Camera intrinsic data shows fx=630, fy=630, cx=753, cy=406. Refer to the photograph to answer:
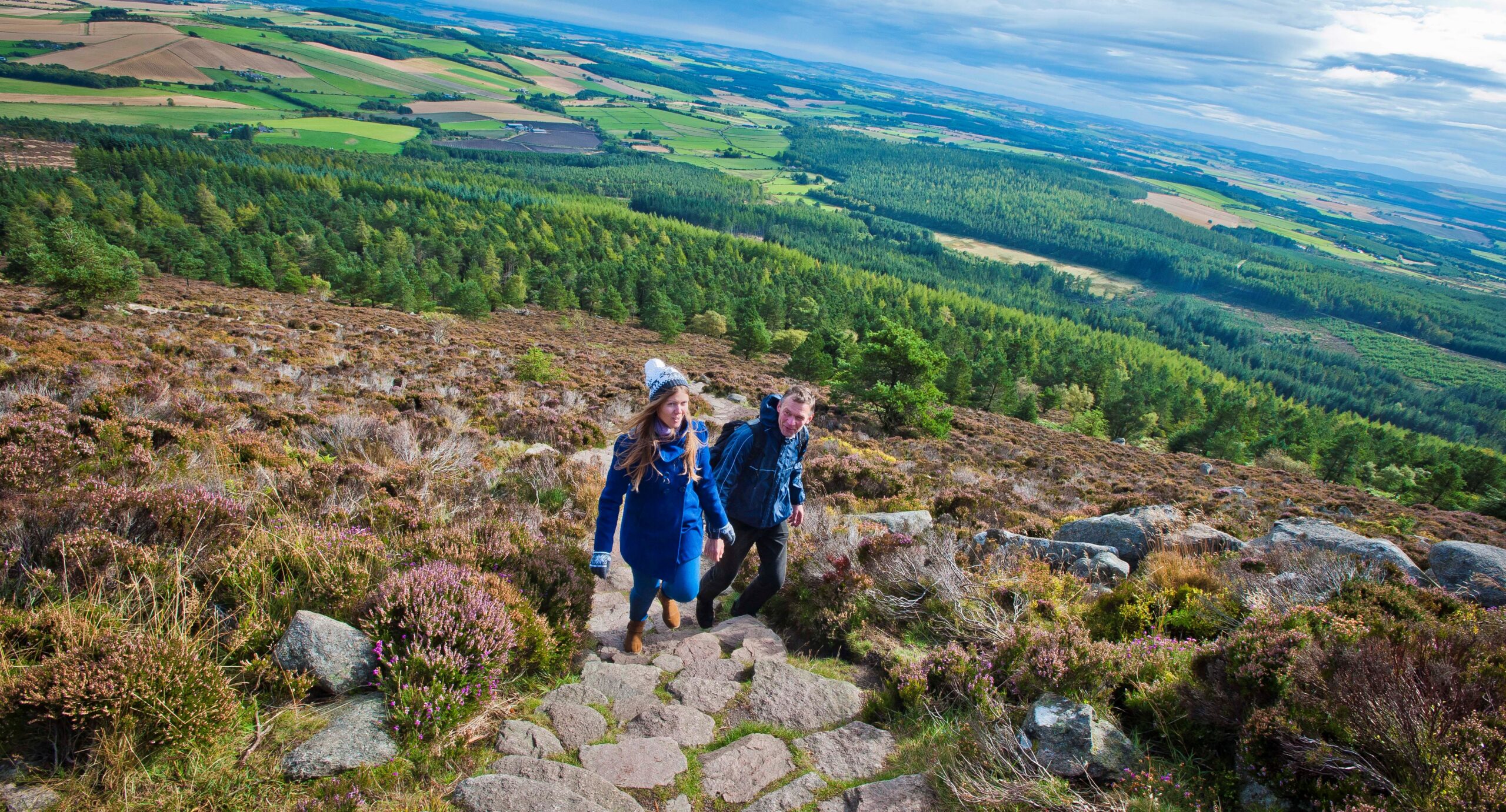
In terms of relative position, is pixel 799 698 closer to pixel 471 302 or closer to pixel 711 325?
pixel 471 302

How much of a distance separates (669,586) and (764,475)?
1.15 m

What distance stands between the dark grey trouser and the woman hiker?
21.4 inches

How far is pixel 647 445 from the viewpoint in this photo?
4.41m

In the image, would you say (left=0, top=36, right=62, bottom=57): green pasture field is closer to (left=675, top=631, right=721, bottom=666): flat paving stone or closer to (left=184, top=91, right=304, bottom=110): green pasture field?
(left=184, top=91, right=304, bottom=110): green pasture field

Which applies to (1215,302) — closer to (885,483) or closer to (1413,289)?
(1413,289)

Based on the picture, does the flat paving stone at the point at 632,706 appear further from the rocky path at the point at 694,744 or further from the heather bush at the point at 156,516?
the heather bush at the point at 156,516

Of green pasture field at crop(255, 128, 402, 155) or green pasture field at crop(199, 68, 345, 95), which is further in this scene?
green pasture field at crop(199, 68, 345, 95)

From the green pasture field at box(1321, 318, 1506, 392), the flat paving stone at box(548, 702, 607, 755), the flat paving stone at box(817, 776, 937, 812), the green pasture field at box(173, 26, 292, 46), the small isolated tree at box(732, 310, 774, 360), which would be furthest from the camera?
the green pasture field at box(173, 26, 292, 46)

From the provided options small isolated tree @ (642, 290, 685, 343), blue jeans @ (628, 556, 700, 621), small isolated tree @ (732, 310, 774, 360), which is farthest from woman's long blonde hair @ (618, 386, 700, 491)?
small isolated tree @ (642, 290, 685, 343)

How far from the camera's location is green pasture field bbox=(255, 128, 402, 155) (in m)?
126

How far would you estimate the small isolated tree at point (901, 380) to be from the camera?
20172mm

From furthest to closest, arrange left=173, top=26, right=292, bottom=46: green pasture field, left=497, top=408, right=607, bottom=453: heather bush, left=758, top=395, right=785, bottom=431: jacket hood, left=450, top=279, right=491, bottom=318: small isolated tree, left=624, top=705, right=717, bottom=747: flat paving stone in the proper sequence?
left=173, top=26, right=292, bottom=46: green pasture field
left=450, top=279, right=491, bottom=318: small isolated tree
left=497, top=408, right=607, bottom=453: heather bush
left=758, top=395, right=785, bottom=431: jacket hood
left=624, top=705, right=717, bottom=747: flat paving stone

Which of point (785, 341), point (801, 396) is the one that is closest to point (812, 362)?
point (785, 341)

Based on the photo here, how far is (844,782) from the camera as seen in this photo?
3.57 meters
